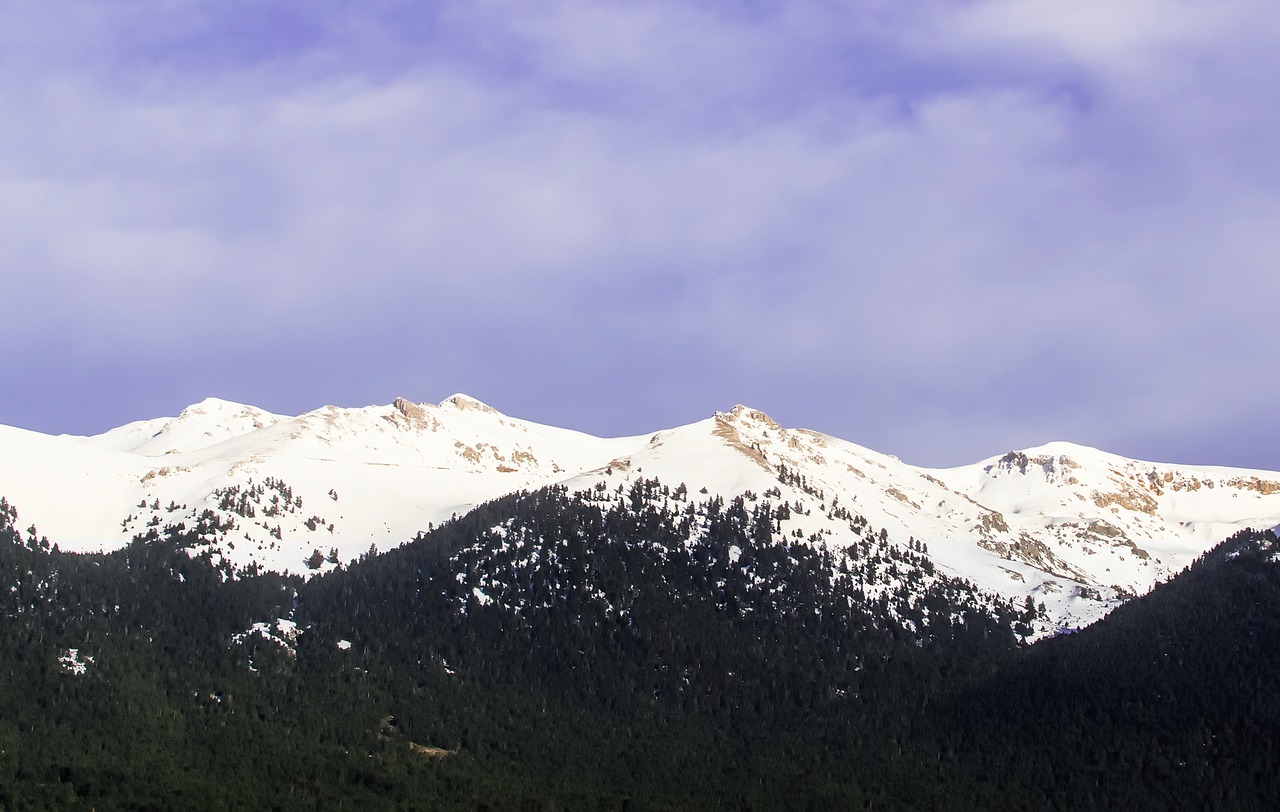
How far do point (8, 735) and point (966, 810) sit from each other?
138 metres

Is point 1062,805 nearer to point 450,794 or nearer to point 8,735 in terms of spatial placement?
point 450,794

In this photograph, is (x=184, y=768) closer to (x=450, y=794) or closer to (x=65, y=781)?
(x=65, y=781)

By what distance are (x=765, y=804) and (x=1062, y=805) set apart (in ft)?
145

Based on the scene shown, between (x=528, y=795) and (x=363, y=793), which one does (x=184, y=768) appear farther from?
(x=528, y=795)

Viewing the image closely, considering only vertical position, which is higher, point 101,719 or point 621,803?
point 101,719

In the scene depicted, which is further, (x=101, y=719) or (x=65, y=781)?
(x=101, y=719)

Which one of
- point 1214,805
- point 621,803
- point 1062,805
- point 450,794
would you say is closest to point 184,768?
point 450,794

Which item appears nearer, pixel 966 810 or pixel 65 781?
pixel 65 781

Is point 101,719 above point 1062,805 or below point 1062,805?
above

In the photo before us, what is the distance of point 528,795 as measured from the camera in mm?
196500

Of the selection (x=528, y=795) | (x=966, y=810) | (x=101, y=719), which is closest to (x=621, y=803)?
(x=528, y=795)

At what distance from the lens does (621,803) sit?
196m

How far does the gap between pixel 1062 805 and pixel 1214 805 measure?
21.3 metres

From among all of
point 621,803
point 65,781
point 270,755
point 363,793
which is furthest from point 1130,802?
point 65,781
